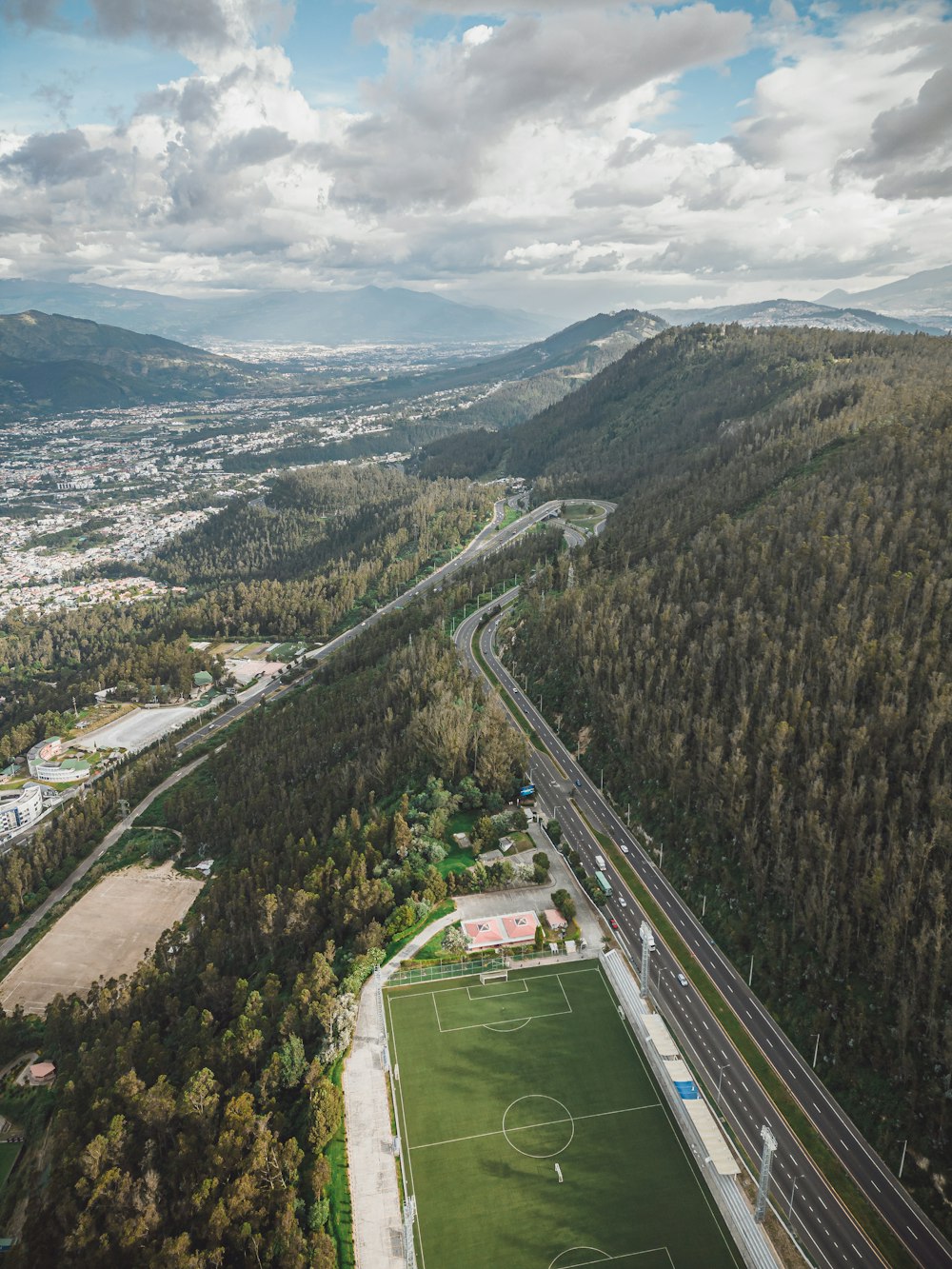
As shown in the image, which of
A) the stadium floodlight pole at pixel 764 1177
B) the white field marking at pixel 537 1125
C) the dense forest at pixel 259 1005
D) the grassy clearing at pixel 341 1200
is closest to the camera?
the stadium floodlight pole at pixel 764 1177

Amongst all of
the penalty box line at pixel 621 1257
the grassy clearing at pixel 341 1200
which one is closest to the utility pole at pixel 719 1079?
the penalty box line at pixel 621 1257

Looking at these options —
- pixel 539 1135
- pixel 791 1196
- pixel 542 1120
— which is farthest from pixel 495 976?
pixel 791 1196

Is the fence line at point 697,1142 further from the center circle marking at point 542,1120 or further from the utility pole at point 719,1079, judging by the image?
the center circle marking at point 542,1120

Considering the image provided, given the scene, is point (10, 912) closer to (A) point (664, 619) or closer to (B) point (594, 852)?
(B) point (594, 852)

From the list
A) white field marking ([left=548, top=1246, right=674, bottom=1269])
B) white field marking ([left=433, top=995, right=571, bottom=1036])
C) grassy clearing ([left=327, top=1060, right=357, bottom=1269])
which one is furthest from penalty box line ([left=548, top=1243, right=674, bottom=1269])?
white field marking ([left=433, top=995, right=571, bottom=1036])

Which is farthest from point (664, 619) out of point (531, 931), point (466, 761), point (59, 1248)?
point (59, 1248)

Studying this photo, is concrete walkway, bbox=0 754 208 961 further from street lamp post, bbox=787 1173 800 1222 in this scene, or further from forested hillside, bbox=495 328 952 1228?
street lamp post, bbox=787 1173 800 1222

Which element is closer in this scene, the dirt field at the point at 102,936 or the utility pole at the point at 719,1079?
the utility pole at the point at 719,1079
